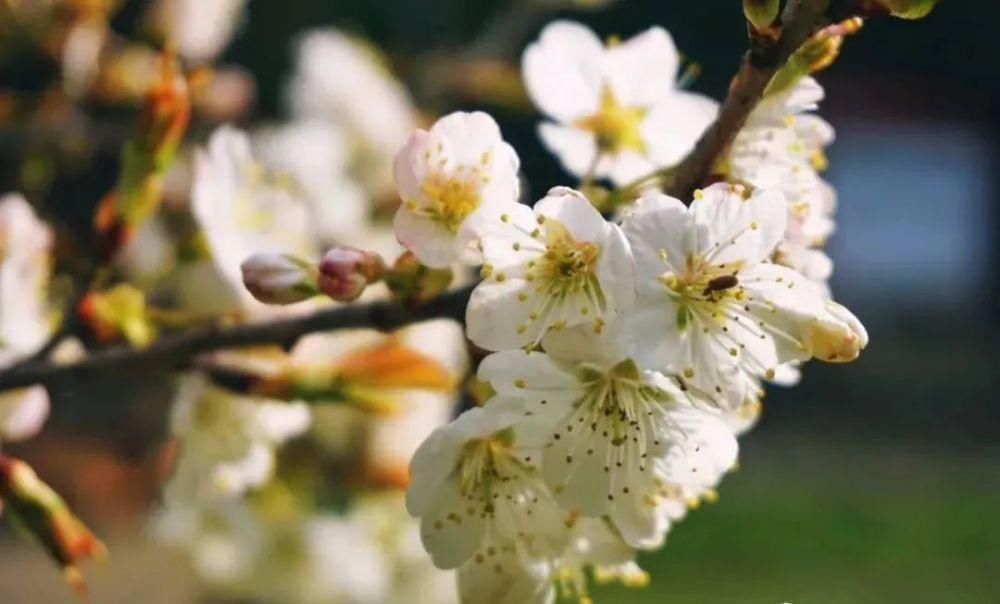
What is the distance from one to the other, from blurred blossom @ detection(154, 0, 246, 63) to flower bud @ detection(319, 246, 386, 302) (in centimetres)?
88

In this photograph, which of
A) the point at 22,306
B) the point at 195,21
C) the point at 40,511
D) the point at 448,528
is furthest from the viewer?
the point at 195,21

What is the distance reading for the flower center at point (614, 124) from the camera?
76cm

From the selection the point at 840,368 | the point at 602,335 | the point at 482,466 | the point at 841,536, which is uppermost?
the point at 602,335

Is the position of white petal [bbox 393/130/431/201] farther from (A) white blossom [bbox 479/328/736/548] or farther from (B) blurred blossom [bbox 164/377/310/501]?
(B) blurred blossom [bbox 164/377/310/501]

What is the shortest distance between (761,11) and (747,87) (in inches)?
1.7

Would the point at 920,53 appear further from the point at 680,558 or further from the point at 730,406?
the point at 730,406

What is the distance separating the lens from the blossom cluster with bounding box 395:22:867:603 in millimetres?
555

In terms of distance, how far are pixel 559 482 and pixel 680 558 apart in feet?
8.70

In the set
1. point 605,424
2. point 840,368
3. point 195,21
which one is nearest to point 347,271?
point 605,424

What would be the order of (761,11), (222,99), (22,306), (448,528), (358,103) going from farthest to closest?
(358,103), (222,99), (22,306), (448,528), (761,11)

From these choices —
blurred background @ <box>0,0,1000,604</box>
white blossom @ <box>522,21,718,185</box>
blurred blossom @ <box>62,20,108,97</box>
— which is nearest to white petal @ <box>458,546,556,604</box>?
white blossom @ <box>522,21,718,185</box>

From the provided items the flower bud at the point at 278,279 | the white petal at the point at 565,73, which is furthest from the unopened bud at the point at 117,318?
the white petal at the point at 565,73

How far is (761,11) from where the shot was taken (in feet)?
1.77

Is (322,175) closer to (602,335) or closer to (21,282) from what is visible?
(21,282)
